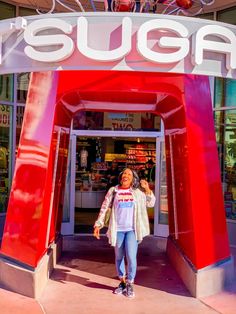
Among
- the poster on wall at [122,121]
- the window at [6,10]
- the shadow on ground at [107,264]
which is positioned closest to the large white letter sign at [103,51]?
the shadow on ground at [107,264]

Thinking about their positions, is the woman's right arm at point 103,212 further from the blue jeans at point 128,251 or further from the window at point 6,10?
the window at point 6,10

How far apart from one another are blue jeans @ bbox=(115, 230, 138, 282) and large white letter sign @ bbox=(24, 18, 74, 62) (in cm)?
239

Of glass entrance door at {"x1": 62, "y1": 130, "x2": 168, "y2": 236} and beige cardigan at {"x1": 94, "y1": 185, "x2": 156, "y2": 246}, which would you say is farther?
glass entrance door at {"x1": 62, "y1": 130, "x2": 168, "y2": 236}

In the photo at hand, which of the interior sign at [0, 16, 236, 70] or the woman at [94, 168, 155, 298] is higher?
the interior sign at [0, 16, 236, 70]

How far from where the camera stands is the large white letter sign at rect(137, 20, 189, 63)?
200 inches

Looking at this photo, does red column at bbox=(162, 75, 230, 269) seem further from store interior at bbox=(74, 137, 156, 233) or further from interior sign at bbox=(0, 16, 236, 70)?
store interior at bbox=(74, 137, 156, 233)

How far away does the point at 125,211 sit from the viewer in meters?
6.02

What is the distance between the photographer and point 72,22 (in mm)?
5172

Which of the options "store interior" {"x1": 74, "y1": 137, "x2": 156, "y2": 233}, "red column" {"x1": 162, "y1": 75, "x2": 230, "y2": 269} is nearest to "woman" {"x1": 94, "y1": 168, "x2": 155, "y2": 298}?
"red column" {"x1": 162, "y1": 75, "x2": 230, "y2": 269}

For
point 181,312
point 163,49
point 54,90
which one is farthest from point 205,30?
point 181,312

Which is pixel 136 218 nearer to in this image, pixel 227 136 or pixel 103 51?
pixel 103 51

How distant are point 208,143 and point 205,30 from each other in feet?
5.39

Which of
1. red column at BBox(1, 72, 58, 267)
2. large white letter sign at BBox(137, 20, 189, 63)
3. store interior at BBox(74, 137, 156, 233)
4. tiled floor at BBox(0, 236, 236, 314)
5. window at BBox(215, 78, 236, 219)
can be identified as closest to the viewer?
large white letter sign at BBox(137, 20, 189, 63)

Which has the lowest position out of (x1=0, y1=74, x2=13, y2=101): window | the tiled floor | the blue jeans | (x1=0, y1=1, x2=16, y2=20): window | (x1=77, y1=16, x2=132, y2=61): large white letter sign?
the tiled floor
